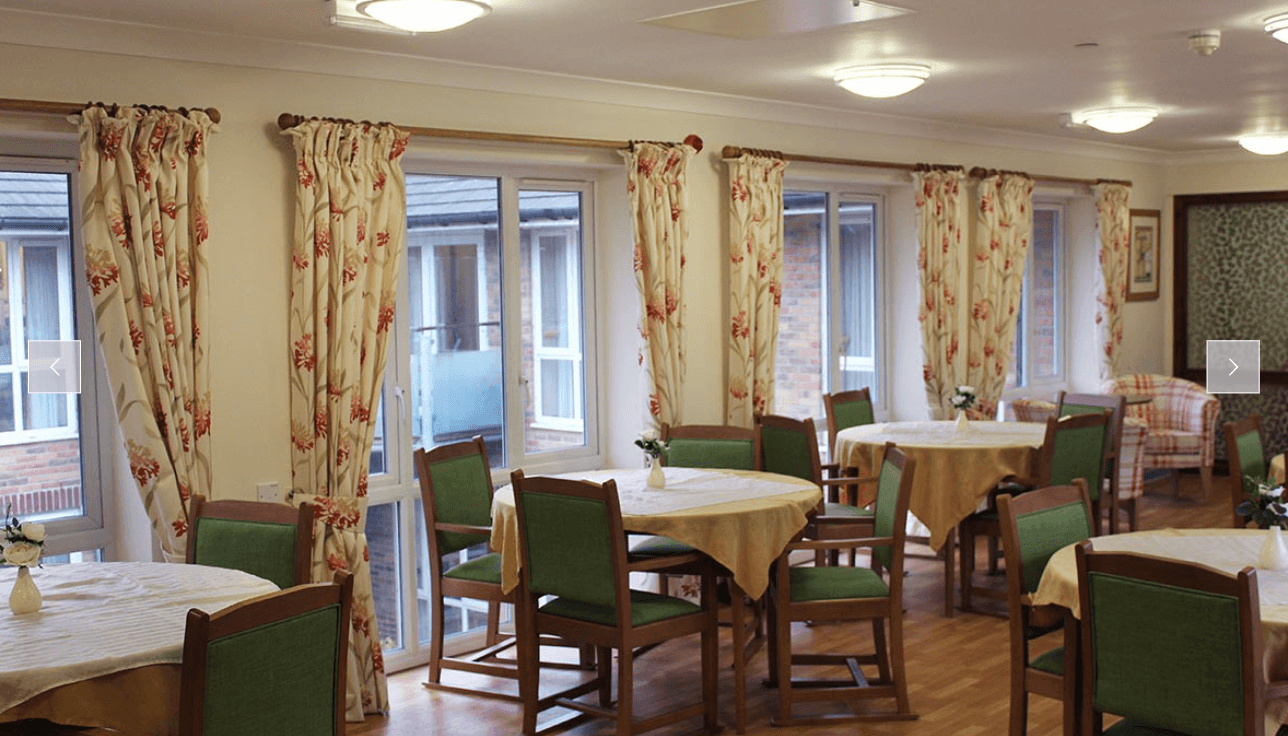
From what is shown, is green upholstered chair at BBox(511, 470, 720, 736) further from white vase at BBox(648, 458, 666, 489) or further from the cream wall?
the cream wall

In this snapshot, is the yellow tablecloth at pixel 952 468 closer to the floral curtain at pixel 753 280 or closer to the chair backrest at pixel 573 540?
the floral curtain at pixel 753 280

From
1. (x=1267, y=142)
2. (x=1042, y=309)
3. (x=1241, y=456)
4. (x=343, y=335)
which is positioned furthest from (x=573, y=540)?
(x=1267, y=142)

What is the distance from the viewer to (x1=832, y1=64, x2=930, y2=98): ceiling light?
5.59 m

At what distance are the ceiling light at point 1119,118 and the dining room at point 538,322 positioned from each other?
11.1 inches

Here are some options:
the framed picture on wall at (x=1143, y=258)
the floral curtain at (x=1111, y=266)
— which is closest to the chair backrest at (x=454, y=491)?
the floral curtain at (x=1111, y=266)

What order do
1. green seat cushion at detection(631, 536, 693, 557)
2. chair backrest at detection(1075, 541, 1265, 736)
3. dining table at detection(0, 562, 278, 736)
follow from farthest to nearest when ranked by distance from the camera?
green seat cushion at detection(631, 536, 693, 557), chair backrest at detection(1075, 541, 1265, 736), dining table at detection(0, 562, 278, 736)

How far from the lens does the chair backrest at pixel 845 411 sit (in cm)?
708

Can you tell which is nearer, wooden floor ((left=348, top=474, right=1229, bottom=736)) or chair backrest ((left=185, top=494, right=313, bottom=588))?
chair backrest ((left=185, top=494, right=313, bottom=588))

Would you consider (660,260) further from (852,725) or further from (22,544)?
(22,544)

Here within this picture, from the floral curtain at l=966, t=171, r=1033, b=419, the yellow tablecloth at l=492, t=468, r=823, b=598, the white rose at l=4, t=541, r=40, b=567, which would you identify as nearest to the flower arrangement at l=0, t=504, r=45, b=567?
the white rose at l=4, t=541, r=40, b=567

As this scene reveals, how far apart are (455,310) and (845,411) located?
2.47 metres

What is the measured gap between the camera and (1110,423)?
6.54 metres

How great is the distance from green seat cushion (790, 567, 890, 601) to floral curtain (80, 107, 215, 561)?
2225mm

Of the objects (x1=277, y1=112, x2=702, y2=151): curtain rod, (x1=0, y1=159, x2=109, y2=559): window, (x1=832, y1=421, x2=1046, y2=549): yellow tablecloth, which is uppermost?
(x1=277, y1=112, x2=702, y2=151): curtain rod
